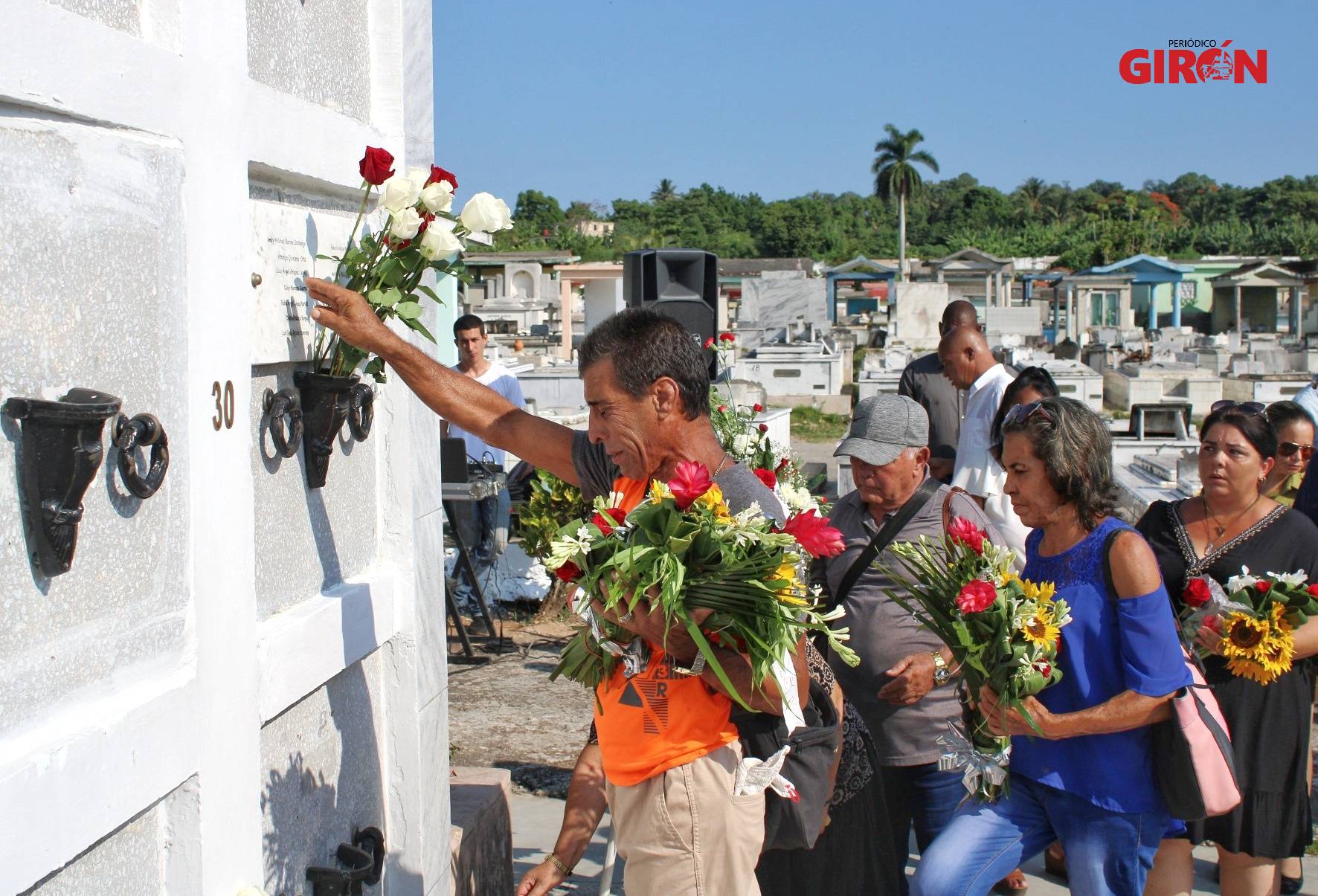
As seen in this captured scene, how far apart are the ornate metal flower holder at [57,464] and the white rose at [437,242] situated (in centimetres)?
101

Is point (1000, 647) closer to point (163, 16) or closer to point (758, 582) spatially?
point (758, 582)

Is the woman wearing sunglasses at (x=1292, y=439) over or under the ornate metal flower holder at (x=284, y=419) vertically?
under

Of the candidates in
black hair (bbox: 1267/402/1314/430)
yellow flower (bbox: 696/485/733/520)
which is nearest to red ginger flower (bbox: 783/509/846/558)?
yellow flower (bbox: 696/485/733/520)

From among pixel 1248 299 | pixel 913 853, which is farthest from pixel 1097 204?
pixel 913 853

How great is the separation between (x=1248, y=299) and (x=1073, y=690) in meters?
52.7

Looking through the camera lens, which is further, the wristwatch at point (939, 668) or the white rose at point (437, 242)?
the wristwatch at point (939, 668)

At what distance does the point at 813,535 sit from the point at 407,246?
1.13 metres

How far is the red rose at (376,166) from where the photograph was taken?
103 inches

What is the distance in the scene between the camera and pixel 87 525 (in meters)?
1.92

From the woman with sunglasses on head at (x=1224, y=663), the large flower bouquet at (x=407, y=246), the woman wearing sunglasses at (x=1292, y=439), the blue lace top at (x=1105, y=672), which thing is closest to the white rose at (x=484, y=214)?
the large flower bouquet at (x=407, y=246)

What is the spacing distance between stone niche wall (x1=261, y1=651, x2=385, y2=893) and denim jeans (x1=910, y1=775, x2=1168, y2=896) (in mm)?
1393

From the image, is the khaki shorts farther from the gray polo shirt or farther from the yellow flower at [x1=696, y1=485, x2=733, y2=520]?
the gray polo shirt

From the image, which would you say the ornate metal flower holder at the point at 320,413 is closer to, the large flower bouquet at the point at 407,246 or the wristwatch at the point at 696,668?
the large flower bouquet at the point at 407,246

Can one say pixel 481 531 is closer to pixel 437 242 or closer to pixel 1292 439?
pixel 1292 439
